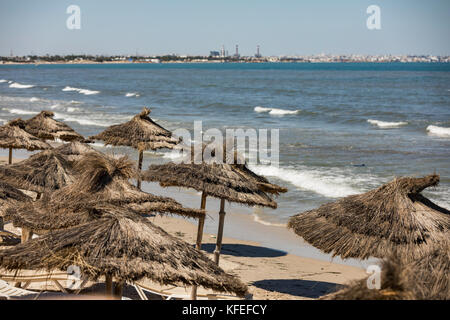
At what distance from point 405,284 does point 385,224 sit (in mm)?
3331

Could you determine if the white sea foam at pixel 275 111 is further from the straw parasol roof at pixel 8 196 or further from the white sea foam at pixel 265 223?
the straw parasol roof at pixel 8 196

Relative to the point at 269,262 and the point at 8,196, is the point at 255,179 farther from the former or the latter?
the point at 8,196

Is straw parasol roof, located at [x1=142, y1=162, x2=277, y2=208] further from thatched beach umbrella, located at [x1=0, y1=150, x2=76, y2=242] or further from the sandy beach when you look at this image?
thatched beach umbrella, located at [x1=0, y1=150, x2=76, y2=242]

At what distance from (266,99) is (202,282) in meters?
47.9

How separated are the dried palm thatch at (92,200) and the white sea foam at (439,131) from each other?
24.3m

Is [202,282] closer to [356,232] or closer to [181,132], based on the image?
[356,232]

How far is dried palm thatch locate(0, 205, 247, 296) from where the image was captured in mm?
5207

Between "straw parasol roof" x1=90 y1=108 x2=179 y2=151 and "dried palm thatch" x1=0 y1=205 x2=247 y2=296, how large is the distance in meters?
7.56

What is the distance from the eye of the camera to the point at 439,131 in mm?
29875

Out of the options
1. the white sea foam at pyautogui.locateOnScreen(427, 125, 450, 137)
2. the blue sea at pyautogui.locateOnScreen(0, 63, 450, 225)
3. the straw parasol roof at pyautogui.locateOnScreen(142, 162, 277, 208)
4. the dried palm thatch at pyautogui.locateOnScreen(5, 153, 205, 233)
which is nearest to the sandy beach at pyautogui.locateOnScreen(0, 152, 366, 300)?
the blue sea at pyautogui.locateOnScreen(0, 63, 450, 225)

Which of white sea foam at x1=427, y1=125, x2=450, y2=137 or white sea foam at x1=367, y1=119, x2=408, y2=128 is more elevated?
white sea foam at x1=367, y1=119, x2=408, y2=128

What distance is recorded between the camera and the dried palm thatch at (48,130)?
54.2 ft

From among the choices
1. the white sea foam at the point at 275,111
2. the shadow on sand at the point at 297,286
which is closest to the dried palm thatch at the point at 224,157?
the shadow on sand at the point at 297,286

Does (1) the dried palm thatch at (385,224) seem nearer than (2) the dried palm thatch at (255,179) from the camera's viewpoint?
Yes
